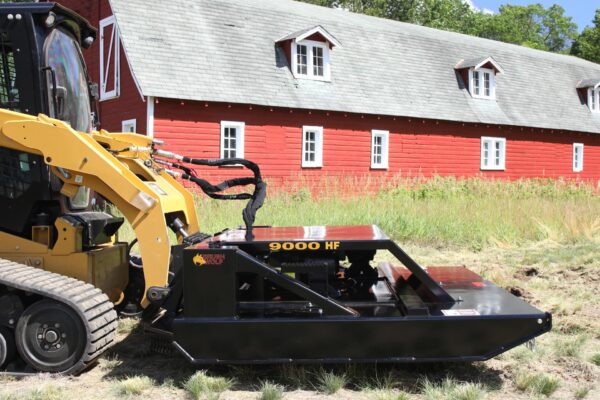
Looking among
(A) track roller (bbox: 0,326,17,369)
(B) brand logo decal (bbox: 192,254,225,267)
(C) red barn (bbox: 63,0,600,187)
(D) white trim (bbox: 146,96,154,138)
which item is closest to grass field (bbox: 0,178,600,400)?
(A) track roller (bbox: 0,326,17,369)

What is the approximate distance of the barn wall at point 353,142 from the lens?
18156 millimetres

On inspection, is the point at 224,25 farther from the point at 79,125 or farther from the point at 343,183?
the point at 79,125

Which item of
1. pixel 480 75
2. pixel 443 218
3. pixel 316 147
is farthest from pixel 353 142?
pixel 443 218

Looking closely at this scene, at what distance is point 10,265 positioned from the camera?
15.1 ft

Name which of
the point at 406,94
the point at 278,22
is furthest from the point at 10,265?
the point at 406,94

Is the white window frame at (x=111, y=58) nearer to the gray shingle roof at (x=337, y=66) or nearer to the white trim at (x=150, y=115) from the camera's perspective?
the gray shingle roof at (x=337, y=66)

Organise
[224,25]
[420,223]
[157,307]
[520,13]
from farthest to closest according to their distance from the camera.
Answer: [520,13] < [224,25] < [420,223] < [157,307]

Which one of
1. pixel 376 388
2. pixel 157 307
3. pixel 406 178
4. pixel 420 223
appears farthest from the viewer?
pixel 406 178

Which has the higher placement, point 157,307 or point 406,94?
point 406,94

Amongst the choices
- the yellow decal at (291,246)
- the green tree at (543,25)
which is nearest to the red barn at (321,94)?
the yellow decal at (291,246)

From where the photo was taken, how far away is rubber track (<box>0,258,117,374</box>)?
14.1ft

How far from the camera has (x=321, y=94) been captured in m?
20.6

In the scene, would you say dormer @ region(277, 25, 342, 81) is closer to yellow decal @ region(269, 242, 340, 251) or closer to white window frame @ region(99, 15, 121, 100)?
white window frame @ region(99, 15, 121, 100)

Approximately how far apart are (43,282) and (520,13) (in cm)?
7126
